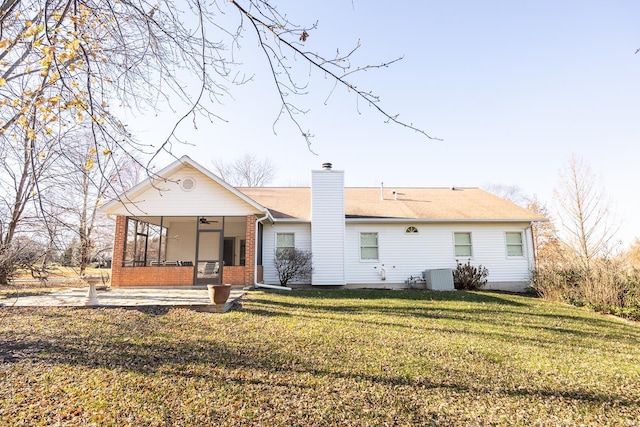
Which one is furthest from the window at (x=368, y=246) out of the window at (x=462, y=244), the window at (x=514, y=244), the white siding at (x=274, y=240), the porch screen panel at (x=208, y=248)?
the porch screen panel at (x=208, y=248)

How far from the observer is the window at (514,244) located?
14609 mm

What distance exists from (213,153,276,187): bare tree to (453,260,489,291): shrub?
21500 millimetres

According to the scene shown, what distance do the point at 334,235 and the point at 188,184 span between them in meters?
6.27

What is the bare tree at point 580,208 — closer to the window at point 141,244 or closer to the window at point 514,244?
the window at point 514,244

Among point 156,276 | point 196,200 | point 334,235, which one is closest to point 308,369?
point 334,235

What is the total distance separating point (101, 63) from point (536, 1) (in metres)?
6.23

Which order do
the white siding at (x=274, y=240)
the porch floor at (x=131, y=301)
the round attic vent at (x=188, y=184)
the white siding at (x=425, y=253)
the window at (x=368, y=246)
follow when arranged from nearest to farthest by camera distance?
the porch floor at (x=131, y=301) → the round attic vent at (x=188, y=184) → the white siding at (x=274, y=240) → the white siding at (x=425, y=253) → the window at (x=368, y=246)

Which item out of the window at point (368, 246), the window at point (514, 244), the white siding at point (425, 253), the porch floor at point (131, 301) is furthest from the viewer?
the window at point (514, 244)

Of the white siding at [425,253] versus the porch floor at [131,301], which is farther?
the white siding at [425,253]

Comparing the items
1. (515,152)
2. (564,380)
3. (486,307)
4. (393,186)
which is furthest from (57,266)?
(393,186)

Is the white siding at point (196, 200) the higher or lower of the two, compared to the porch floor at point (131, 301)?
higher

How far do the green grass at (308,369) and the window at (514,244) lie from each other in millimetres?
6842

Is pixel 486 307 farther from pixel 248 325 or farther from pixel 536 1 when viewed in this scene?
pixel 536 1

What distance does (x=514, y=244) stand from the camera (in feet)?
48.0
